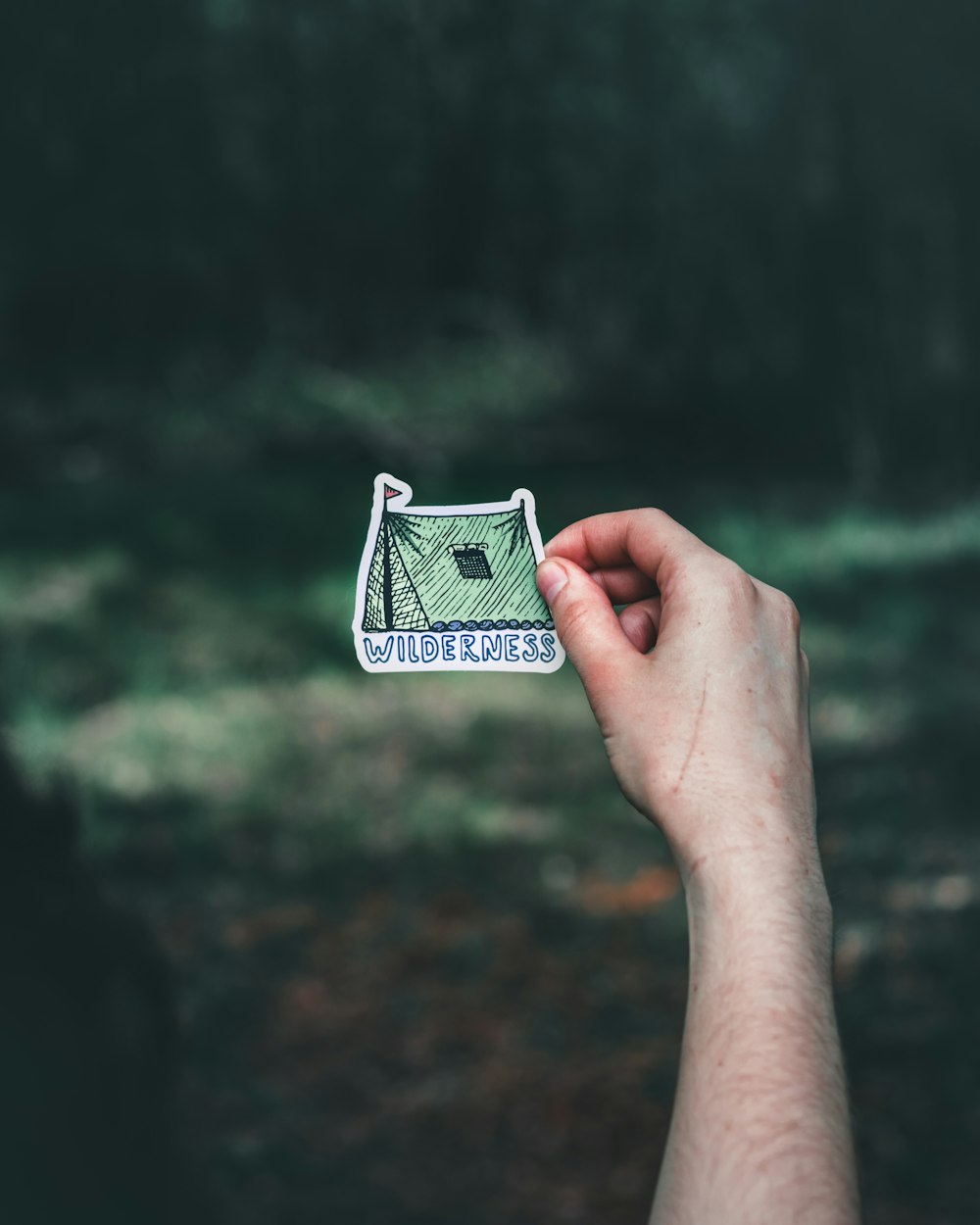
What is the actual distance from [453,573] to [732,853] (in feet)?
1.24

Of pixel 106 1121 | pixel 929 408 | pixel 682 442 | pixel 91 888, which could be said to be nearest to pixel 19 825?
pixel 91 888

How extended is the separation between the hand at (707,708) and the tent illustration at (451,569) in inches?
3.8

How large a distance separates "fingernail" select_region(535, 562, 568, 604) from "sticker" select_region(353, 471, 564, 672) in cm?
4

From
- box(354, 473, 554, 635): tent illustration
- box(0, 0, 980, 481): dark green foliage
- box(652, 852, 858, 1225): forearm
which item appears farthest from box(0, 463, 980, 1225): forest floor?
box(652, 852, 858, 1225): forearm

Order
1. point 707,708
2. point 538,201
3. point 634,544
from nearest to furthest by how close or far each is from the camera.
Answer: point 707,708
point 634,544
point 538,201

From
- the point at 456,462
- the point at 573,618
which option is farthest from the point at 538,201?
the point at 573,618

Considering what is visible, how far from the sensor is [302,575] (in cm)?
242

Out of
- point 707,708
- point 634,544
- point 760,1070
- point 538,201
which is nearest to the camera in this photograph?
point 760,1070

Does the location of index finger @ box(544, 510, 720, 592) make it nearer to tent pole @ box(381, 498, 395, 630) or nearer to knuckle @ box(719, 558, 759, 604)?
knuckle @ box(719, 558, 759, 604)

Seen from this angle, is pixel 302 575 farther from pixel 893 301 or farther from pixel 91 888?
pixel 893 301

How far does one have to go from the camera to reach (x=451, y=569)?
94cm

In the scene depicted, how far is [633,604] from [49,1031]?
148cm

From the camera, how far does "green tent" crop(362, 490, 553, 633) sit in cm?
93

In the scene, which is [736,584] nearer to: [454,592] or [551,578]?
[551,578]
